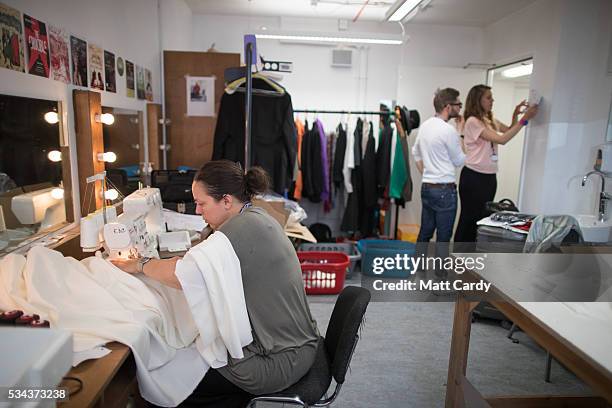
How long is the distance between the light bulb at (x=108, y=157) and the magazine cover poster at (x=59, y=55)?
392 mm

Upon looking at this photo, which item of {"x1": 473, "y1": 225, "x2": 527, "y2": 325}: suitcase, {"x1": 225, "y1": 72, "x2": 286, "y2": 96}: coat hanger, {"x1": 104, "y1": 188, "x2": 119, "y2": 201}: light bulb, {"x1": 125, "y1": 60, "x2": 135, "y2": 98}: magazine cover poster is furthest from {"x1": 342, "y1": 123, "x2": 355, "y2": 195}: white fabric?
{"x1": 104, "y1": 188, "x2": 119, "y2": 201}: light bulb

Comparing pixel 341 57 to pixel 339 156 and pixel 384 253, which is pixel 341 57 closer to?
pixel 339 156

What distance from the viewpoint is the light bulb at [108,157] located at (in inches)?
89.9

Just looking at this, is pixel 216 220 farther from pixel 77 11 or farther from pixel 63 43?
pixel 77 11

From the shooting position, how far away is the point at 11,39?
1578 mm

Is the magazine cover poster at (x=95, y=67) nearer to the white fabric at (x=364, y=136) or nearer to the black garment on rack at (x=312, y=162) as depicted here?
the black garment on rack at (x=312, y=162)

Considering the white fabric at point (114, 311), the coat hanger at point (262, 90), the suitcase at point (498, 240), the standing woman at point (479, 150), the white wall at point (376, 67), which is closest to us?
the white fabric at point (114, 311)

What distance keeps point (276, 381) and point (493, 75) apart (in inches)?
183

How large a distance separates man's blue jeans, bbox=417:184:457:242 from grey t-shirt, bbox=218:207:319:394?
246 centimetres

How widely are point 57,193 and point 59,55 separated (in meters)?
0.61

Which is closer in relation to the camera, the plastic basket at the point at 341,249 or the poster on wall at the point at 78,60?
the poster on wall at the point at 78,60

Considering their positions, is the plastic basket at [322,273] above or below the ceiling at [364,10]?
below

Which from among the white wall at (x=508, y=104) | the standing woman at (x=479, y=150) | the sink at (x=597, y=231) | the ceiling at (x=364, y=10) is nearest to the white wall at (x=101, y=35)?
the ceiling at (x=364, y=10)

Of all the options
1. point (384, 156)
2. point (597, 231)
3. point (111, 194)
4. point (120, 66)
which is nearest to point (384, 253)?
point (384, 156)
